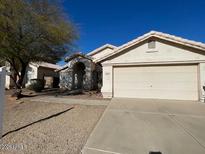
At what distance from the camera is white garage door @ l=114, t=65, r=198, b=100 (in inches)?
384

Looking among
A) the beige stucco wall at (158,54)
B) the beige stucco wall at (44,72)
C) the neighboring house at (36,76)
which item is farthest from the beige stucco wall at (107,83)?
the beige stucco wall at (44,72)

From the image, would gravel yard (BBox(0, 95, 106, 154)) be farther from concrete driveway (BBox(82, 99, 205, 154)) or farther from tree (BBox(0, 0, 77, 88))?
tree (BBox(0, 0, 77, 88))

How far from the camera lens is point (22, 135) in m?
4.16

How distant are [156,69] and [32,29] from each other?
29.9ft

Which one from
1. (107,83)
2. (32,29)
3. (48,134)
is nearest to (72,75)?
(107,83)

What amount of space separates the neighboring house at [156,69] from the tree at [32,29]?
3.83 m

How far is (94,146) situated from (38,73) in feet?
67.0

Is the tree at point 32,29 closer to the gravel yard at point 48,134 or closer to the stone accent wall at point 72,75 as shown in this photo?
the gravel yard at point 48,134

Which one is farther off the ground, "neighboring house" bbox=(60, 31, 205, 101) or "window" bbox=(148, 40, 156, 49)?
"window" bbox=(148, 40, 156, 49)

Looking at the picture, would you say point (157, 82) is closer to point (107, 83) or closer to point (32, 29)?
point (107, 83)

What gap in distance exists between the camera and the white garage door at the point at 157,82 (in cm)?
974

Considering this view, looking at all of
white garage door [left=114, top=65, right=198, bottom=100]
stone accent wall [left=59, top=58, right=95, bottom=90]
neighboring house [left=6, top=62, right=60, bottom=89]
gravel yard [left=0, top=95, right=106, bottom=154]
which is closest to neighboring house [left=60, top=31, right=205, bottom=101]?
white garage door [left=114, top=65, right=198, bottom=100]

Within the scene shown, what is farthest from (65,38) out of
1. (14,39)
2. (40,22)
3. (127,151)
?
(127,151)

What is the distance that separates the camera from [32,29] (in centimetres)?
949
